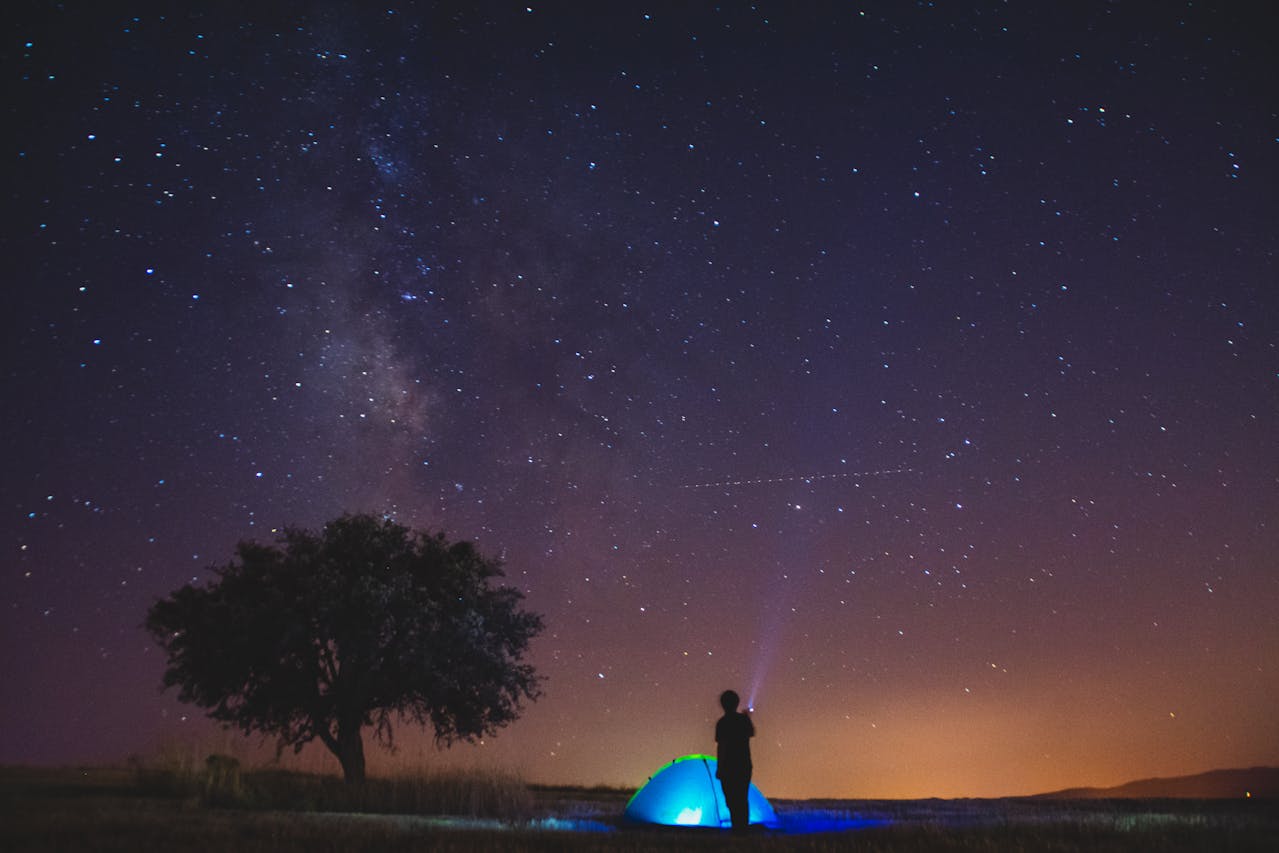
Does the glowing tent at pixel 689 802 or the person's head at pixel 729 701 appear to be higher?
the person's head at pixel 729 701

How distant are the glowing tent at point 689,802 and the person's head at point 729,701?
10.9ft

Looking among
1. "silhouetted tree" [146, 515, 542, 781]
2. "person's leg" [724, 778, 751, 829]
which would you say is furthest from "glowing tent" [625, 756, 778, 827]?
"silhouetted tree" [146, 515, 542, 781]

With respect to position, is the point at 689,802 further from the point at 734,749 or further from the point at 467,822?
the point at 467,822

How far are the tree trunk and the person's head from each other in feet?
43.4

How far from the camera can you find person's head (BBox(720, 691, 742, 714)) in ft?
50.9

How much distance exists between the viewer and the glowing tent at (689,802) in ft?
59.6

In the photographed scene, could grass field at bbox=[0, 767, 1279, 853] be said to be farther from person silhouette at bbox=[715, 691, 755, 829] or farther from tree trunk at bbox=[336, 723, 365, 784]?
tree trunk at bbox=[336, 723, 365, 784]

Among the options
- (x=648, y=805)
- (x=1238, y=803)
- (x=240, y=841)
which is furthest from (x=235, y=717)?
(x=1238, y=803)

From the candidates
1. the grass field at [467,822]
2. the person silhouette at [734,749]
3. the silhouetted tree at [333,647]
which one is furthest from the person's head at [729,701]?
the silhouetted tree at [333,647]

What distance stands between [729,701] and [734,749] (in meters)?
0.80

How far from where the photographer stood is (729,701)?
15.5 m

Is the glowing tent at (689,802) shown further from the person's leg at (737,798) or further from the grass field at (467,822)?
the person's leg at (737,798)

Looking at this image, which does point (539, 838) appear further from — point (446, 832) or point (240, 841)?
point (240, 841)

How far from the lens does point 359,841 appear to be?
39.3 ft
